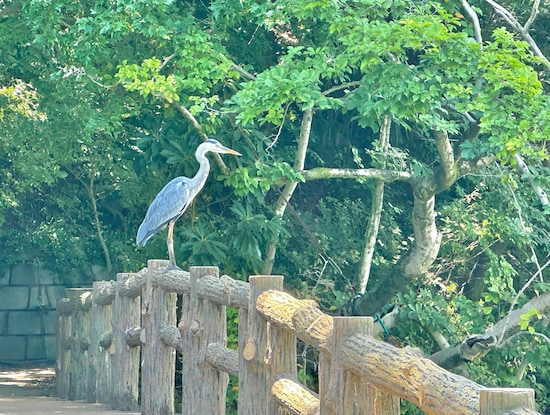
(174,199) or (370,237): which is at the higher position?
(174,199)

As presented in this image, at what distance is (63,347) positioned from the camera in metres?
11.6

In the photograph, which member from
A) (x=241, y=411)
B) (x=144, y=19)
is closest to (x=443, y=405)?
(x=241, y=411)

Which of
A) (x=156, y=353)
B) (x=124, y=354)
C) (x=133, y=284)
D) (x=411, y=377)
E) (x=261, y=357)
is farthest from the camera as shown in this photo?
(x=124, y=354)

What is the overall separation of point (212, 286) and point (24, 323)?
11.8 meters

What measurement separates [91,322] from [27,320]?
25.7ft

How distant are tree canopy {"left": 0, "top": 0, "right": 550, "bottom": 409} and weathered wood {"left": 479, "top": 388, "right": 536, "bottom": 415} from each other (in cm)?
609

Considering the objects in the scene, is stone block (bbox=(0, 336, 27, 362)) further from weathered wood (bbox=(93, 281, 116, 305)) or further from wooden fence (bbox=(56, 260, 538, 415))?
weathered wood (bbox=(93, 281, 116, 305))

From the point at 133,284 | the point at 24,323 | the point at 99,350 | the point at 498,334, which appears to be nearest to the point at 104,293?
the point at 99,350

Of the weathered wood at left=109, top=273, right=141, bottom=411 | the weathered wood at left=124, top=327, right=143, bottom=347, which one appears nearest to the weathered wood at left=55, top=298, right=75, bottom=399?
the weathered wood at left=109, top=273, right=141, bottom=411

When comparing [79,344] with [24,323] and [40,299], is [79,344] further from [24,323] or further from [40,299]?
[24,323]

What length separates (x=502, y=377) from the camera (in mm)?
12320

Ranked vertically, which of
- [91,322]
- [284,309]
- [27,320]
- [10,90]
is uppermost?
[10,90]

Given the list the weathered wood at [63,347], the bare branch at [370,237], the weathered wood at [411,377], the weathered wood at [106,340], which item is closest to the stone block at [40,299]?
the weathered wood at [63,347]

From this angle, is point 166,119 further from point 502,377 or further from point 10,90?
point 502,377
